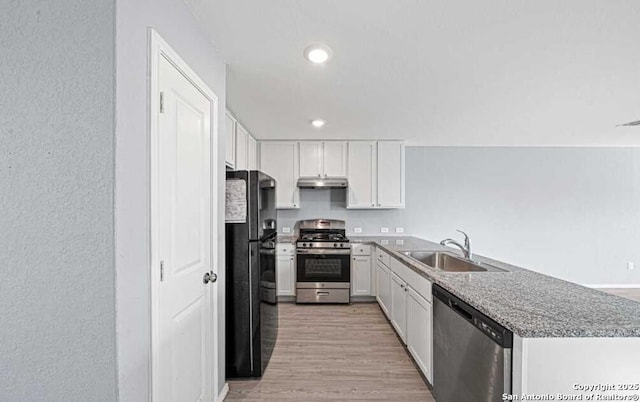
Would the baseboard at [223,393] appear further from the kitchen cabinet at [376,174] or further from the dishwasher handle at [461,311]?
the kitchen cabinet at [376,174]

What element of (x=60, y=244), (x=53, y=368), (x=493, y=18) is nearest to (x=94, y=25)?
(x=60, y=244)

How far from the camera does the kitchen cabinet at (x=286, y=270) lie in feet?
14.5

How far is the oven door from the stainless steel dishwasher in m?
2.34

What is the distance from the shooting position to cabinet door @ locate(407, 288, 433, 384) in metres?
2.19

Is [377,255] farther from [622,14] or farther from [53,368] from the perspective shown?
[53,368]

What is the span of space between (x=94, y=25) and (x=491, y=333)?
1898 mm

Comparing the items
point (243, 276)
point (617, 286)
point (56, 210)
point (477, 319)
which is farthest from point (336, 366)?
point (617, 286)

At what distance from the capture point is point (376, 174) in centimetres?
473

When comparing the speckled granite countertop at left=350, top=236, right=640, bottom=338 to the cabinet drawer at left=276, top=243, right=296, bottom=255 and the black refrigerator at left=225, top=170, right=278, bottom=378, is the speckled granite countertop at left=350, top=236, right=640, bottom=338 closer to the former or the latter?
the black refrigerator at left=225, top=170, right=278, bottom=378

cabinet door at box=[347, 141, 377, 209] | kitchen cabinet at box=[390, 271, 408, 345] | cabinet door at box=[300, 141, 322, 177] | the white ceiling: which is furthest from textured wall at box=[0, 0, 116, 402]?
cabinet door at box=[347, 141, 377, 209]

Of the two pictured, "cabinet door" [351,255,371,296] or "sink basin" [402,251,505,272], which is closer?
"sink basin" [402,251,505,272]

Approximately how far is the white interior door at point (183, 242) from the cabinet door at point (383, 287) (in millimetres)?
2248

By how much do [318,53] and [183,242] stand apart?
1450 millimetres

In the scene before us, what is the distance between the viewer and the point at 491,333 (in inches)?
52.7
